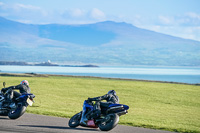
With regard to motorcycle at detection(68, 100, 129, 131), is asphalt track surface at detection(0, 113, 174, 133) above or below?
below

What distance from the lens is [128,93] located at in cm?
3809

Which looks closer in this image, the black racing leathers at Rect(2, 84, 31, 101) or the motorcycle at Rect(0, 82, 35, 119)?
the motorcycle at Rect(0, 82, 35, 119)

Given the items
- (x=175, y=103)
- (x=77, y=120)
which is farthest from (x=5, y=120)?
(x=175, y=103)

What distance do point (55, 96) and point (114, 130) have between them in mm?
19236

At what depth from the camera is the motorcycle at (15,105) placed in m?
15.6

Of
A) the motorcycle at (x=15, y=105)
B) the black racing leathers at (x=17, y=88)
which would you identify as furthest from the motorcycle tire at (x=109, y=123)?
the black racing leathers at (x=17, y=88)

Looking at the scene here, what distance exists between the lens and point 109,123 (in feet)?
44.2

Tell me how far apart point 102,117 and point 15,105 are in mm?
3909

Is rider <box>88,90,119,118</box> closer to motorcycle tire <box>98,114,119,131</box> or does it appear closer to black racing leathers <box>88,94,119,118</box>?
black racing leathers <box>88,94,119,118</box>

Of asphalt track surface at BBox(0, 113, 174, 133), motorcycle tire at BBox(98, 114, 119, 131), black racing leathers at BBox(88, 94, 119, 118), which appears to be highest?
black racing leathers at BBox(88, 94, 119, 118)

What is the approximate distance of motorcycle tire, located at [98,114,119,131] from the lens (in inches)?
525

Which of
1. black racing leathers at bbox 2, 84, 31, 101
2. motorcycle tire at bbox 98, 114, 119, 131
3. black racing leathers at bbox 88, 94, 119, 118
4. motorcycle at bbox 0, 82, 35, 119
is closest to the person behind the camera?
motorcycle tire at bbox 98, 114, 119, 131

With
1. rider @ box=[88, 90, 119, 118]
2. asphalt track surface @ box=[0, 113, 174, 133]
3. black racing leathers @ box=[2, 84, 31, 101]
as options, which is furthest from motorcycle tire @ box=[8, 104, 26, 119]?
rider @ box=[88, 90, 119, 118]

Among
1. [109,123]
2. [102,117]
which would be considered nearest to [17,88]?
[102,117]
